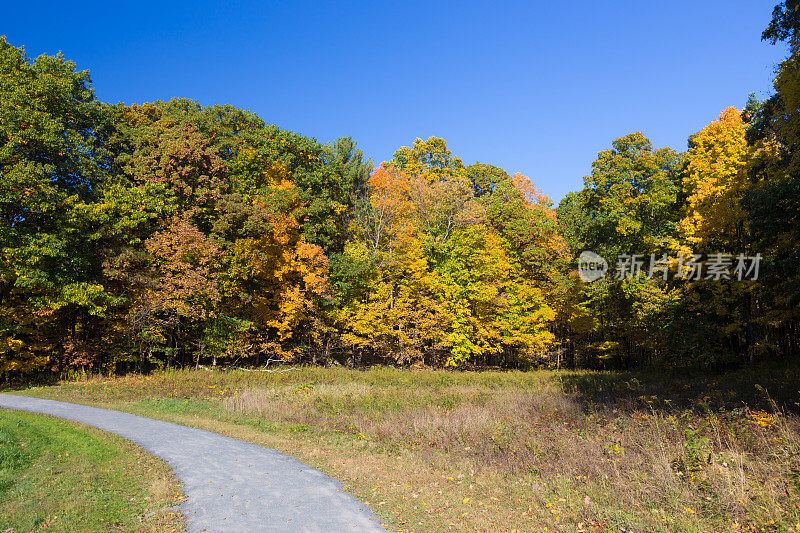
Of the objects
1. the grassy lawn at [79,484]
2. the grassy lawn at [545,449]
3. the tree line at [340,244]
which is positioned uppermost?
the tree line at [340,244]

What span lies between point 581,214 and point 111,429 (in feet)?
118

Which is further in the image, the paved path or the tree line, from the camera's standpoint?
the tree line

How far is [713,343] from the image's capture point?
21.7 metres

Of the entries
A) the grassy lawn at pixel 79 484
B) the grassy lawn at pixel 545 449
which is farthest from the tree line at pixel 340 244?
the grassy lawn at pixel 79 484

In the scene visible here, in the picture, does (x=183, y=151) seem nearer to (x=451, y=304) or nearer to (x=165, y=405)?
(x=165, y=405)

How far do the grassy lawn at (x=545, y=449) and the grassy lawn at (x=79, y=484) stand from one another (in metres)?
3.00

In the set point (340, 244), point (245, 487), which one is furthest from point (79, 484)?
point (340, 244)

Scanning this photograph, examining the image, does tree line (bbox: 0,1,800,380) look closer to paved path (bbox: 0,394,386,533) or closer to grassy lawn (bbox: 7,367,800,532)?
grassy lawn (bbox: 7,367,800,532)

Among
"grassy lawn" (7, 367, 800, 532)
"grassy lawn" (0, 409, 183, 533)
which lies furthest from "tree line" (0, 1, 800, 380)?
"grassy lawn" (0, 409, 183, 533)

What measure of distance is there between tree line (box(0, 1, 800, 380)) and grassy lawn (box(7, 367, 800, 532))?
6.57m

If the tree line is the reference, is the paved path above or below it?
below

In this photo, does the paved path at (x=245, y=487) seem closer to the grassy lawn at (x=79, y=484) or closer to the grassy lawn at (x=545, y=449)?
the grassy lawn at (x=79, y=484)

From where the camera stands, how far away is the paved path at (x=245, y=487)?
241 inches

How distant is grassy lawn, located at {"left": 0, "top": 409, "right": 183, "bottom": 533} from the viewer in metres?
6.17
